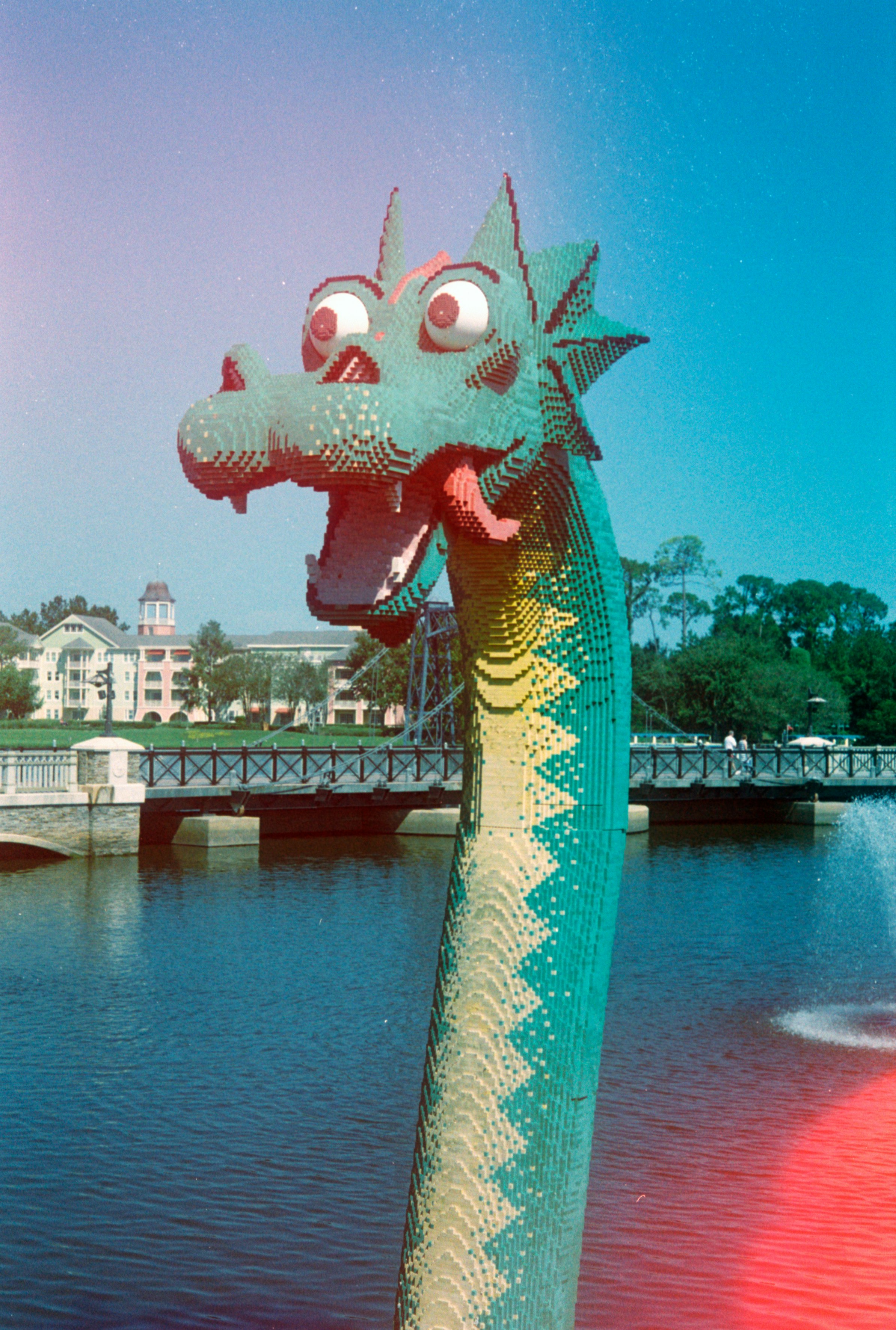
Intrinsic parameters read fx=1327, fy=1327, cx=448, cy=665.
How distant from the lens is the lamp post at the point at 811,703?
5012 cm

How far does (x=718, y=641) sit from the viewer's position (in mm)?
64062

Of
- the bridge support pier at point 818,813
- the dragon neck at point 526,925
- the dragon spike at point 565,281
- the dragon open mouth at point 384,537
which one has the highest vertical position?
the dragon spike at point 565,281

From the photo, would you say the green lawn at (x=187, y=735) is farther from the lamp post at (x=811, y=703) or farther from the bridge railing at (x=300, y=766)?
the lamp post at (x=811, y=703)

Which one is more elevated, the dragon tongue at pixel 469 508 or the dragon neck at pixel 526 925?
the dragon tongue at pixel 469 508

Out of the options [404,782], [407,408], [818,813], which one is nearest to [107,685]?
[404,782]

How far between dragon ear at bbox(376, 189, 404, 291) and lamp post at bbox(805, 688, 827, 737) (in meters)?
47.6

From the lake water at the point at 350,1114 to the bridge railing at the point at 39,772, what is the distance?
3.64 meters

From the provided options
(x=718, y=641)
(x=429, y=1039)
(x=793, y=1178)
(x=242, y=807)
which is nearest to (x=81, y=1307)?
(x=793, y=1178)

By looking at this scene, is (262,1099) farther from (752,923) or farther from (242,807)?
(242,807)

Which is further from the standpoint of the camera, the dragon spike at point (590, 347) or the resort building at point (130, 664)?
the resort building at point (130, 664)

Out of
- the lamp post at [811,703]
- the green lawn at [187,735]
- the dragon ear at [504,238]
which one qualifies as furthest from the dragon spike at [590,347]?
the green lawn at [187,735]

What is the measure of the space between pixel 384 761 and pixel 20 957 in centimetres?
1963

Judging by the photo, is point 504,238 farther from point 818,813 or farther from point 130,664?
point 130,664

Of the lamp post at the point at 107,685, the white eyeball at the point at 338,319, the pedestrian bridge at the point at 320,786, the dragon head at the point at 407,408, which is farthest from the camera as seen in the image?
the lamp post at the point at 107,685
